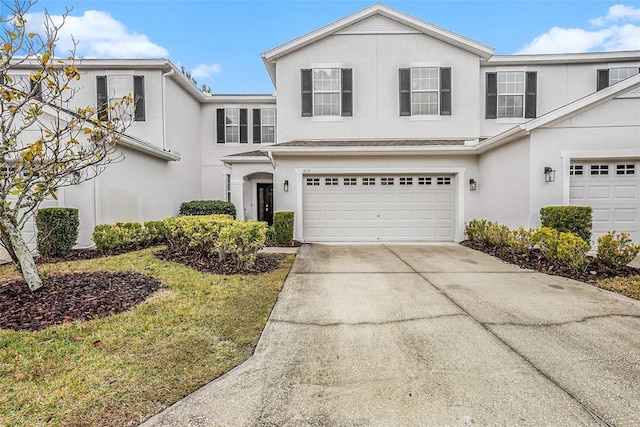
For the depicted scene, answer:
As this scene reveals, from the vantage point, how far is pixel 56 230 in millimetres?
7707

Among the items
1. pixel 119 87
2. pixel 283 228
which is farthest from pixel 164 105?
pixel 283 228

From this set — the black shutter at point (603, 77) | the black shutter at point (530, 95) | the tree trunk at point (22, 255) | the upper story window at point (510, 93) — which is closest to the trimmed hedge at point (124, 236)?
the tree trunk at point (22, 255)

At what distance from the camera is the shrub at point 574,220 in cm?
719

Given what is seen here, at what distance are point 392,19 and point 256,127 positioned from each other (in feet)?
23.9

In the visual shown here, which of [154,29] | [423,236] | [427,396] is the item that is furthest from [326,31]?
[427,396]

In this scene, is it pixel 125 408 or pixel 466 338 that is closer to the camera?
pixel 125 408

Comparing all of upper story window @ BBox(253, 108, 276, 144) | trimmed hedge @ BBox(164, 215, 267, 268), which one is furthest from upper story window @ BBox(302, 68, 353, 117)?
trimmed hedge @ BBox(164, 215, 267, 268)

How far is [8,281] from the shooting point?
545 cm

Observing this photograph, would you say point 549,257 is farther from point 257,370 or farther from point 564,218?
point 257,370

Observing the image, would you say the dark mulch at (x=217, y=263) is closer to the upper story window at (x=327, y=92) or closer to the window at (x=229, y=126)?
the upper story window at (x=327, y=92)

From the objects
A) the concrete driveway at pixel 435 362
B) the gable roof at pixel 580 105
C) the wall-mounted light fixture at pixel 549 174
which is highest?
the gable roof at pixel 580 105

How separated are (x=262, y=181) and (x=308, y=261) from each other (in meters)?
8.16

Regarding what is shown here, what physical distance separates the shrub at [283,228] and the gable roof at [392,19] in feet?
20.0

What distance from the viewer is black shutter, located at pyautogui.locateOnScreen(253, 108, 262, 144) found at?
50.2 feet
